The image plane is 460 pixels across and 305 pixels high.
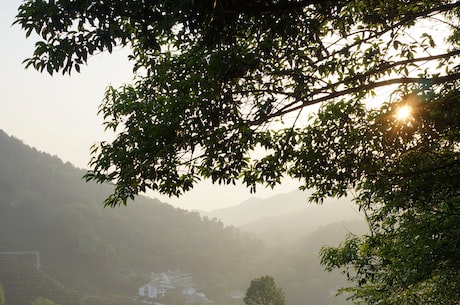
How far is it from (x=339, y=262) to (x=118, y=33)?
7.08 metres

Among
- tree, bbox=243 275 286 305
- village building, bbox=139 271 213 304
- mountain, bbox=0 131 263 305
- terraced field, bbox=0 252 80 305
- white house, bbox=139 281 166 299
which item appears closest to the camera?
tree, bbox=243 275 286 305

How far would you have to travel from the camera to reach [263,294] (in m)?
41.4

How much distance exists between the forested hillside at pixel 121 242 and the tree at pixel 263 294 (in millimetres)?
77267

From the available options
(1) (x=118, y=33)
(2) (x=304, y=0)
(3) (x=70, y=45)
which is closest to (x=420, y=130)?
(2) (x=304, y=0)

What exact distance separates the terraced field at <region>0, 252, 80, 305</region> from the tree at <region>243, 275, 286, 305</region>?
214 ft

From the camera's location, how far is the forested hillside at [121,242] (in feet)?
396

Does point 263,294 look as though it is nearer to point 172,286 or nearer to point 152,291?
point 152,291

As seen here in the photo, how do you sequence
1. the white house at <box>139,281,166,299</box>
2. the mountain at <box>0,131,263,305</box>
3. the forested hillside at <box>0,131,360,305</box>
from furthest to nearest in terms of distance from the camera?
the forested hillside at <box>0,131,360,305</box> < the mountain at <box>0,131,263,305</box> < the white house at <box>139,281,166,299</box>

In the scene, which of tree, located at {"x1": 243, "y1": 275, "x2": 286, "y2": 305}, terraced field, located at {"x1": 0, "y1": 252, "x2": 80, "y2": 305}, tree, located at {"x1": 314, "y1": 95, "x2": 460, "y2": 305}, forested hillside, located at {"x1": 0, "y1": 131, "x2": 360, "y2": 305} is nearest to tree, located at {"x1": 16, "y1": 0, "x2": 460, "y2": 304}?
tree, located at {"x1": 314, "y1": 95, "x2": 460, "y2": 305}

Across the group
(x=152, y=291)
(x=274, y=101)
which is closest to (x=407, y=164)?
(x=274, y=101)

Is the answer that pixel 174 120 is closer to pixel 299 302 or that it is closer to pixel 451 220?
pixel 451 220

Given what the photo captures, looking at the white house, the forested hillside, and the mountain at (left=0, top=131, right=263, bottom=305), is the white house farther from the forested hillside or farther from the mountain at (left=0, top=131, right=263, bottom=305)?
the mountain at (left=0, top=131, right=263, bottom=305)

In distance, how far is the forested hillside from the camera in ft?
396

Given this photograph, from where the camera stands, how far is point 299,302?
410ft
